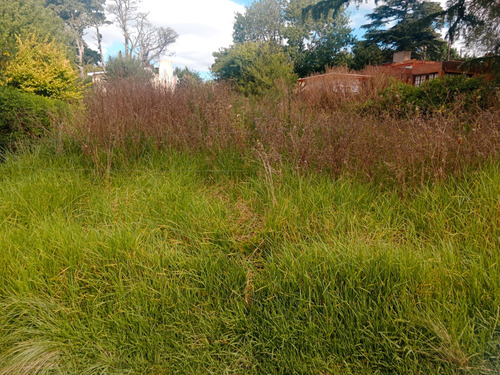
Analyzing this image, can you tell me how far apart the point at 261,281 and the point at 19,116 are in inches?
185

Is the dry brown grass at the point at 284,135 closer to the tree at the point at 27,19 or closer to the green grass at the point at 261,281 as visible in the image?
the green grass at the point at 261,281

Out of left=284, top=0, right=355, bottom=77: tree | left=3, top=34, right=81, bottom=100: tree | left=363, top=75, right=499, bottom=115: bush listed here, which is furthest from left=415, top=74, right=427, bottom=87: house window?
left=3, top=34, right=81, bottom=100: tree

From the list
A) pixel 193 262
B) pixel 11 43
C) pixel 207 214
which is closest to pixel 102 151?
pixel 207 214

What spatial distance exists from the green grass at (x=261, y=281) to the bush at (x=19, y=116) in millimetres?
2144

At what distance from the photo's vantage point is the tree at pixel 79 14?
3272 centimetres

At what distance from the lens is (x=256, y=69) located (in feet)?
44.3

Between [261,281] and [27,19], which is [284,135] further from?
[27,19]

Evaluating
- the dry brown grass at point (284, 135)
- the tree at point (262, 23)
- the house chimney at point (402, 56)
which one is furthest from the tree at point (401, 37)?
the dry brown grass at point (284, 135)

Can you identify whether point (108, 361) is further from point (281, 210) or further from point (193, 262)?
point (281, 210)

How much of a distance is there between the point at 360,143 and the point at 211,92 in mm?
3285

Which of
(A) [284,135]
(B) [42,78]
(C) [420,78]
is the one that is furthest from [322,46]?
(A) [284,135]

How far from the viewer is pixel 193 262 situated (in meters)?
2.42

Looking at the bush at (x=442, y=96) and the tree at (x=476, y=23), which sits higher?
the tree at (x=476, y=23)

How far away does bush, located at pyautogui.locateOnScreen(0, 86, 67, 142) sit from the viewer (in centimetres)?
480
